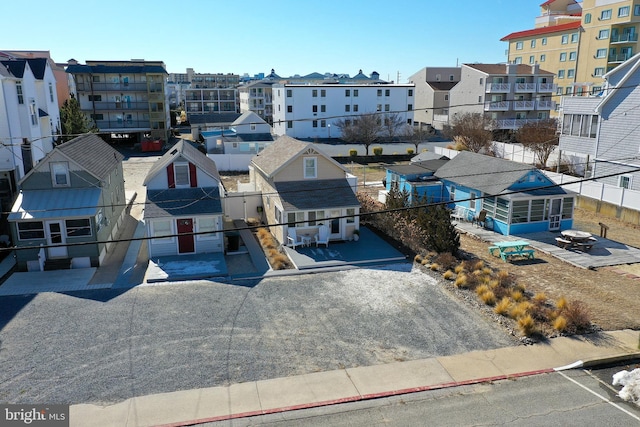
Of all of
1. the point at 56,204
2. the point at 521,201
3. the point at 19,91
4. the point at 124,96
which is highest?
the point at 124,96

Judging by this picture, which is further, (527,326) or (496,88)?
(496,88)

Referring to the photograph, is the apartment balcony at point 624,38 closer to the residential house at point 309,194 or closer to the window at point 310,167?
the residential house at point 309,194

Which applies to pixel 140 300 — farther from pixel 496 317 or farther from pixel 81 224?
pixel 496 317

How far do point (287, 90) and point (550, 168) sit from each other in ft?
121

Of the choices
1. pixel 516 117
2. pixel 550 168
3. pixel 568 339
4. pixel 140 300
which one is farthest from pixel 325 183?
pixel 516 117

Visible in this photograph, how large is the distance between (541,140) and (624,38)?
3050 cm

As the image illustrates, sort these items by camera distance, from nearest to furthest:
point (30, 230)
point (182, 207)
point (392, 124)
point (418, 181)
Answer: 1. point (30, 230)
2. point (182, 207)
3. point (418, 181)
4. point (392, 124)

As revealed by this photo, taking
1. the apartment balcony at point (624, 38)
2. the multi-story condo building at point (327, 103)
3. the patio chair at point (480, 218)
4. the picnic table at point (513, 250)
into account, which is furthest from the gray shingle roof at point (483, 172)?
the apartment balcony at point (624, 38)

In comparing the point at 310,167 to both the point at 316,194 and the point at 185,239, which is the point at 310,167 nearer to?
the point at 316,194

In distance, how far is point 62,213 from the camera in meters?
23.6

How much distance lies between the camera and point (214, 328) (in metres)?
17.7

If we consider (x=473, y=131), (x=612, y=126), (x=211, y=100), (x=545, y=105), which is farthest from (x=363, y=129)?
(x=211, y=100)

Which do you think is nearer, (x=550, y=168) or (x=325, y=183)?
(x=325, y=183)

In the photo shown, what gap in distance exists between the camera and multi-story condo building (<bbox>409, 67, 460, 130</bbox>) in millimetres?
77500
